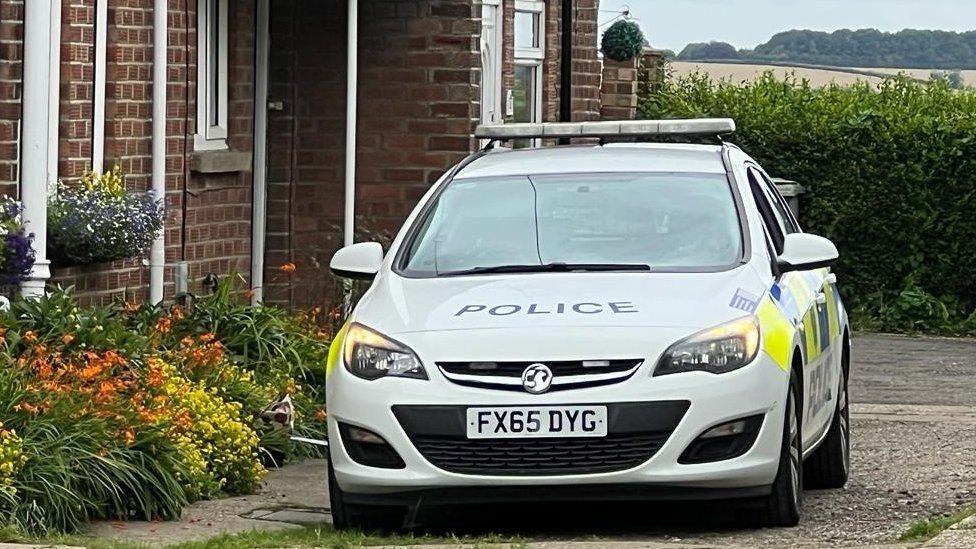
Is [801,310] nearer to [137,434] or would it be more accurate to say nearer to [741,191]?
[741,191]

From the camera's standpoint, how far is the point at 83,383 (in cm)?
902

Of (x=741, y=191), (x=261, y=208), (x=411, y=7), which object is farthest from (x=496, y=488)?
(x=411, y=7)

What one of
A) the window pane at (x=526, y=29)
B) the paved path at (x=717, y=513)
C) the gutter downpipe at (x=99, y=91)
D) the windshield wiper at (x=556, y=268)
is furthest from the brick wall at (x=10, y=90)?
the window pane at (x=526, y=29)

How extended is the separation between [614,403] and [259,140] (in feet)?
25.4

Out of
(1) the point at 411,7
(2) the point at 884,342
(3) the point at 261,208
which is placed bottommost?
(2) the point at 884,342

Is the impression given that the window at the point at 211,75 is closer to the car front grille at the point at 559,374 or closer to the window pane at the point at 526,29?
the window pane at the point at 526,29

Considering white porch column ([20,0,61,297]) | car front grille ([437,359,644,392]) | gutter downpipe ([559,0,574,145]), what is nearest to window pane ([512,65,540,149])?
gutter downpipe ([559,0,574,145])

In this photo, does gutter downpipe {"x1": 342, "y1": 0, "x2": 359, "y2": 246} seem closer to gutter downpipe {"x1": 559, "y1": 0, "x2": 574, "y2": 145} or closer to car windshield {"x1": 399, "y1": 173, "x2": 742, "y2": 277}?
gutter downpipe {"x1": 559, "y1": 0, "x2": 574, "y2": 145}

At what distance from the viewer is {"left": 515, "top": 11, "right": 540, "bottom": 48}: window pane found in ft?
62.0

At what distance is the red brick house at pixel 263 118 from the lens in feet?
39.9

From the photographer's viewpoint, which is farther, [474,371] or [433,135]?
[433,135]

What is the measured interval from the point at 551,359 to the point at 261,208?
753 centimetres

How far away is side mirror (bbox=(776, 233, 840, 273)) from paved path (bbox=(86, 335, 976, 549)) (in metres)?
0.99

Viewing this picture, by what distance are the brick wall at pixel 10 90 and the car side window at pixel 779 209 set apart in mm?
3807
